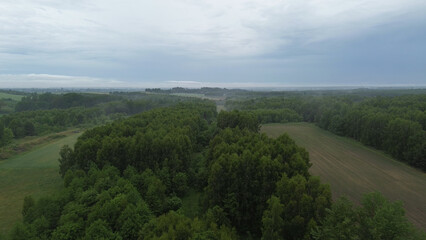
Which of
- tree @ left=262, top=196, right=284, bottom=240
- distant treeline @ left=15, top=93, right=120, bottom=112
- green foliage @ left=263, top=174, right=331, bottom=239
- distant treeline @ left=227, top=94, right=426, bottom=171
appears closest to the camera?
tree @ left=262, top=196, right=284, bottom=240

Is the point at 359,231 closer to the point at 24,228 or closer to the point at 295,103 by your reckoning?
the point at 24,228

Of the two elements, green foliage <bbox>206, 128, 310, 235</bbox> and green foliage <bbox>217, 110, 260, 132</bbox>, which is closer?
green foliage <bbox>206, 128, 310, 235</bbox>

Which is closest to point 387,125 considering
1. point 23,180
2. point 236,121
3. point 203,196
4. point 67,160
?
point 236,121

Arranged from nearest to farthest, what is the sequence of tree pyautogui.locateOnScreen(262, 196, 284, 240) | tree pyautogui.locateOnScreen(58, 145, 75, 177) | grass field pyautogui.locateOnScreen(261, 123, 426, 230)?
1. tree pyautogui.locateOnScreen(262, 196, 284, 240)
2. grass field pyautogui.locateOnScreen(261, 123, 426, 230)
3. tree pyautogui.locateOnScreen(58, 145, 75, 177)

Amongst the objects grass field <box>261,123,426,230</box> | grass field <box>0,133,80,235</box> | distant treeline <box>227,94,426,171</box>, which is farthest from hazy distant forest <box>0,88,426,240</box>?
grass field <box>261,123,426,230</box>

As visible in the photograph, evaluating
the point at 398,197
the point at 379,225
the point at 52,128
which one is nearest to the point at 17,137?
the point at 52,128

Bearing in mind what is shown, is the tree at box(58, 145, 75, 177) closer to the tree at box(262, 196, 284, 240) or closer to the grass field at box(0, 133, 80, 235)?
the grass field at box(0, 133, 80, 235)

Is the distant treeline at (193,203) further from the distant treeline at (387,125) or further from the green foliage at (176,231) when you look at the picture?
the distant treeline at (387,125)

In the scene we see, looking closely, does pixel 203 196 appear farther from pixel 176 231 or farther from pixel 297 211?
pixel 176 231
